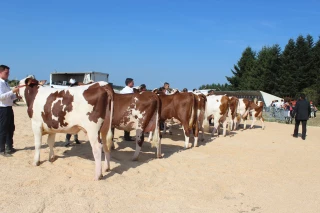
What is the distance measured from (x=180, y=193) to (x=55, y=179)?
2.38m

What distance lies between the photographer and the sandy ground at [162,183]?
Answer: 457 cm

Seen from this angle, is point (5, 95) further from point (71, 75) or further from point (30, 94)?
Result: point (71, 75)

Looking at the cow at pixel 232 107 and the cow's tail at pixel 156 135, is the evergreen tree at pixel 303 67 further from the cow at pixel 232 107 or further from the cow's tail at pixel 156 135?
the cow's tail at pixel 156 135

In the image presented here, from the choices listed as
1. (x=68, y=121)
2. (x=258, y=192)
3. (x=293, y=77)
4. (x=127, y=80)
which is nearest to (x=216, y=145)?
(x=127, y=80)

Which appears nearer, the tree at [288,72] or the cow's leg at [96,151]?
the cow's leg at [96,151]

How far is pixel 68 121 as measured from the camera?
583cm

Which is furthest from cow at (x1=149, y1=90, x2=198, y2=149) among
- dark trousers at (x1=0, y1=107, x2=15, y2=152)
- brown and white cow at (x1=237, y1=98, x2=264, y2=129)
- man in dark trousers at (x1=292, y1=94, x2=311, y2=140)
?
brown and white cow at (x1=237, y1=98, x2=264, y2=129)

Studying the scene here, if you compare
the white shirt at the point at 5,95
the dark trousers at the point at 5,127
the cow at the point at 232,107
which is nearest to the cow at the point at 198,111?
the cow at the point at 232,107

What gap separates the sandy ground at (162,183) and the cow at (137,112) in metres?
0.75

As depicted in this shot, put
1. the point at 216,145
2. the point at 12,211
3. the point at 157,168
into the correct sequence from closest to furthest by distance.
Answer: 1. the point at 12,211
2. the point at 157,168
3. the point at 216,145

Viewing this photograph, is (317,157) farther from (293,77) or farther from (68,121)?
(293,77)

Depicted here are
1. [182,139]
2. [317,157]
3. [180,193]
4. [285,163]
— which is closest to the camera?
[180,193]

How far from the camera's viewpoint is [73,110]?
578 cm

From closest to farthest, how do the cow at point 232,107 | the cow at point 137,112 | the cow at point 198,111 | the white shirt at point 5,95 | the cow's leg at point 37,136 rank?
1. the cow's leg at point 37,136
2. the white shirt at point 5,95
3. the cow at point 137,112
4. the cow at point 198,111
5. the cow at point 232,107
